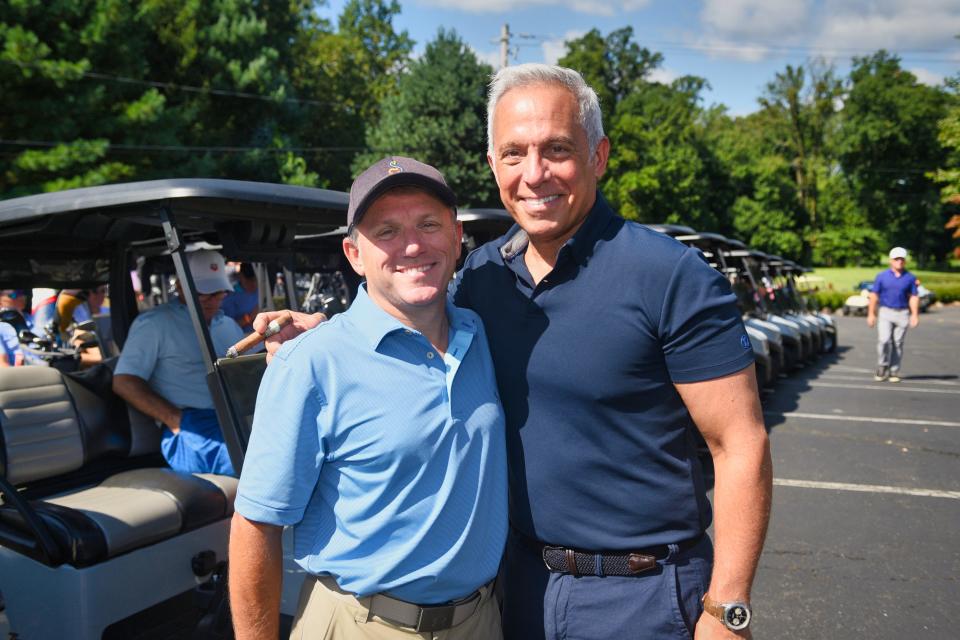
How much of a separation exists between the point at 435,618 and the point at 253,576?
406 millimetres

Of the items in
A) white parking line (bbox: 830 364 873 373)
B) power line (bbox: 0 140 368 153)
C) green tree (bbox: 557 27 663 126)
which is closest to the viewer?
white parking line (bbox: 830 364 873 373)

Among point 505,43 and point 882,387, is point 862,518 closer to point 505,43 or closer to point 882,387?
point 882,387

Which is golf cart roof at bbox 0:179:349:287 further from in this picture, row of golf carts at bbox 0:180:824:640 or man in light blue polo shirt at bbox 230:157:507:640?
man in light blue polo shirt at bbox 230:157:507:640

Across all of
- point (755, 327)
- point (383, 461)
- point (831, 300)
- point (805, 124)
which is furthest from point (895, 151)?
point (383, 461)

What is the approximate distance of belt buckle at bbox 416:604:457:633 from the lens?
1.68 metres

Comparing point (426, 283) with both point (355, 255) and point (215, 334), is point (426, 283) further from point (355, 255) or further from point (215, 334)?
point (215, 334)

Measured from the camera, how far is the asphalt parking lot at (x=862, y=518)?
3.88 meters

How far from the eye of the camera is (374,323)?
1697 mm

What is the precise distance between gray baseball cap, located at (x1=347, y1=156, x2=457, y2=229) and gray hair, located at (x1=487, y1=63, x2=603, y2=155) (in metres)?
0.25

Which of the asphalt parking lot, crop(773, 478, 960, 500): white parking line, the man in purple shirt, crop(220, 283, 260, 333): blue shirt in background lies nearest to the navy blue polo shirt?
the asphalt parking lot

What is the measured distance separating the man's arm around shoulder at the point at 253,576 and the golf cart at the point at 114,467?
3.67 feet

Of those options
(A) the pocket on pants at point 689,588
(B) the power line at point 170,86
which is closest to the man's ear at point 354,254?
(A) the pocket on pants at point 689,588

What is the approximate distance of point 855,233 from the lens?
52000 mm

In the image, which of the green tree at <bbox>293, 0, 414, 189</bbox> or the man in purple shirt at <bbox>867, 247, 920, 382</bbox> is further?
the green tree at <bbox>293, 0, 414, 189</bbox>
